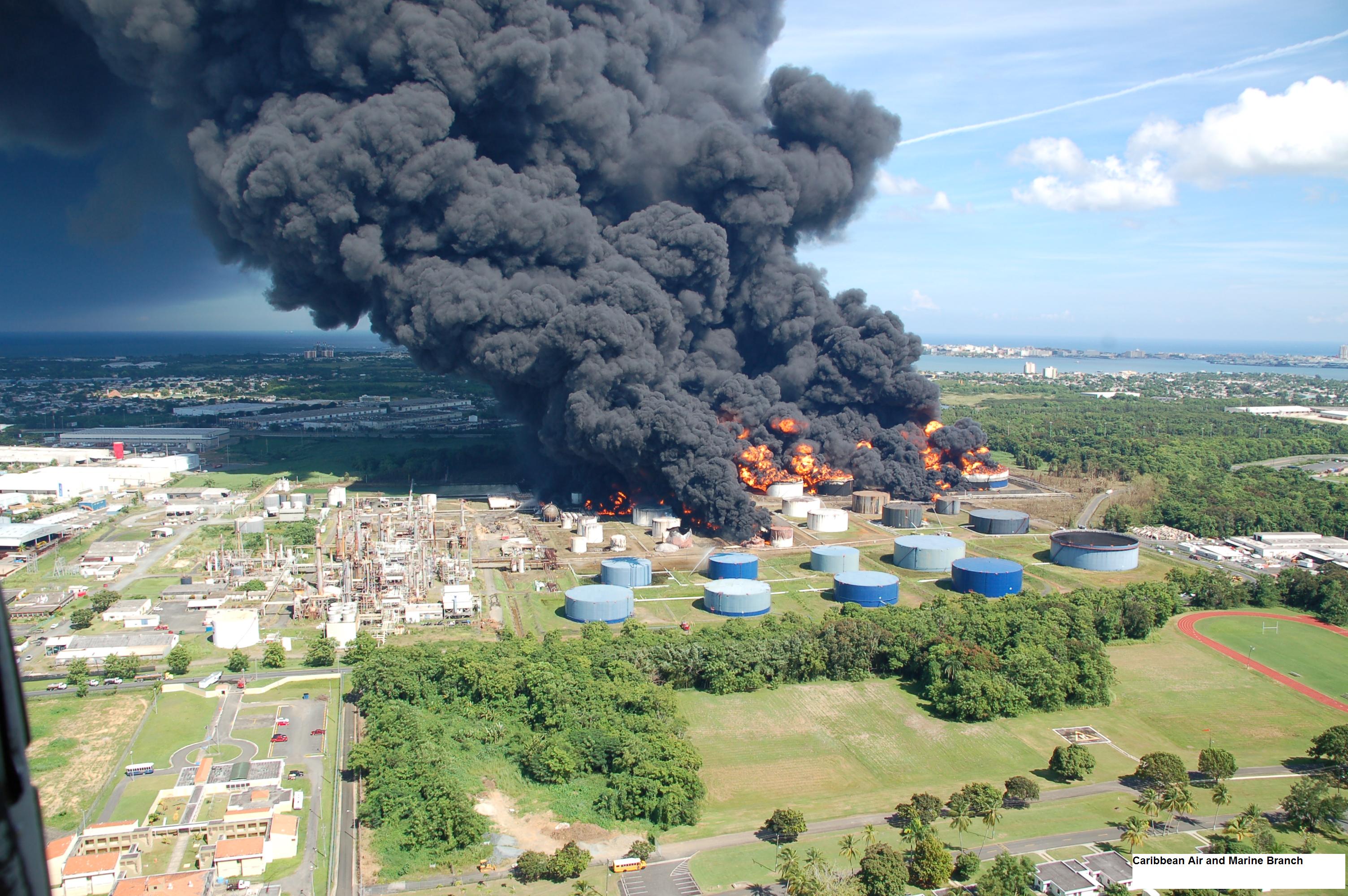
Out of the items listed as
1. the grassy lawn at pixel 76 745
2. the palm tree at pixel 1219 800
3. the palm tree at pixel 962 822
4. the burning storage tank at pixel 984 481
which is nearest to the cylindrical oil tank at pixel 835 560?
the burning storage tank at pixel 984 481

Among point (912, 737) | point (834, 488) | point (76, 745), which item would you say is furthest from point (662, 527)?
point (76, 745)

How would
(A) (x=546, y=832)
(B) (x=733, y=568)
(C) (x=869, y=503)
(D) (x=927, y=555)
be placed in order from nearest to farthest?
(A) (x=546, y=832) < (B) (x=733, y=568) < (D) (x=927, y=555) < (C) (x=869, y=503)

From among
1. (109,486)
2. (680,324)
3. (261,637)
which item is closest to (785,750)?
(261,637)

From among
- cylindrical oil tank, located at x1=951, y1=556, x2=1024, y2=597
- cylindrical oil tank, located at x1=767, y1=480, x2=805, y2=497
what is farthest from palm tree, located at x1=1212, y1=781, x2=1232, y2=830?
cylindrical oil tank, located at x1=767, y1=480, x2=805, y2=497

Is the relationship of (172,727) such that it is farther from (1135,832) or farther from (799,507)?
(799,507)

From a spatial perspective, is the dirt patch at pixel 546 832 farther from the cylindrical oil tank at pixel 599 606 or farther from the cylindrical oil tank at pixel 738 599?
the cylindrical oil tank at pixel 738 599

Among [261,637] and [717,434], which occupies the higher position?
[717,434]

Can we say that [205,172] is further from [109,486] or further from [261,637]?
[261,637]

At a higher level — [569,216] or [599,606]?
[569,216]
